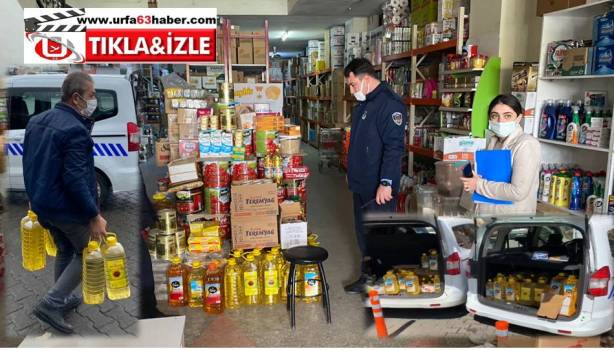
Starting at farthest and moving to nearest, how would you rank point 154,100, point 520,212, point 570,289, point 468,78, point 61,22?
point 154,100, point 468,78, point 61,22, point 520,212, point 570,289

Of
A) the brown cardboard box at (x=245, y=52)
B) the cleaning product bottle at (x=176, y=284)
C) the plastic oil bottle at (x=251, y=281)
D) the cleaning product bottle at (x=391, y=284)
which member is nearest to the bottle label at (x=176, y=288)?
the cleaning product bottle at (x=176, y=284)

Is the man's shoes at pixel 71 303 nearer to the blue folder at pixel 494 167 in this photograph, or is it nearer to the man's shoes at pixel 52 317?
the man's shoes at pixel 52 317

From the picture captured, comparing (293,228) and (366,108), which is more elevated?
(366,108)

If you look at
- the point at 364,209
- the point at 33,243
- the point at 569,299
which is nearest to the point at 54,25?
the point at 33,243

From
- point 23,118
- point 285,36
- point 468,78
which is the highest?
point 285,36

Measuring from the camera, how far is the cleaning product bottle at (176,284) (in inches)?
129

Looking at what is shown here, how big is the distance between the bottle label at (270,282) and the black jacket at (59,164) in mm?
1192

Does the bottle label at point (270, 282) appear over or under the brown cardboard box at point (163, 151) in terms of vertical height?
under

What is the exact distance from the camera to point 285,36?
41.6 feet

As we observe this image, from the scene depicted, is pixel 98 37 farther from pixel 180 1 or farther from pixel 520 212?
pixel 180 1

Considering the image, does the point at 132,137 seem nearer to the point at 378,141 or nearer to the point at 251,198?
the point at 251,198

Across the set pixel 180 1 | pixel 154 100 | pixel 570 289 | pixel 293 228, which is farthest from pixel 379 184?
pixel 154 100

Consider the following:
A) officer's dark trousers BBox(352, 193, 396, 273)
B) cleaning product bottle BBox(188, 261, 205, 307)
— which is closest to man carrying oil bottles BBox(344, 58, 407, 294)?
officer's dark trousers BBox(352, 193, 396, 273)

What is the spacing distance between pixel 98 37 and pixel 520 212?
7.75 ft
